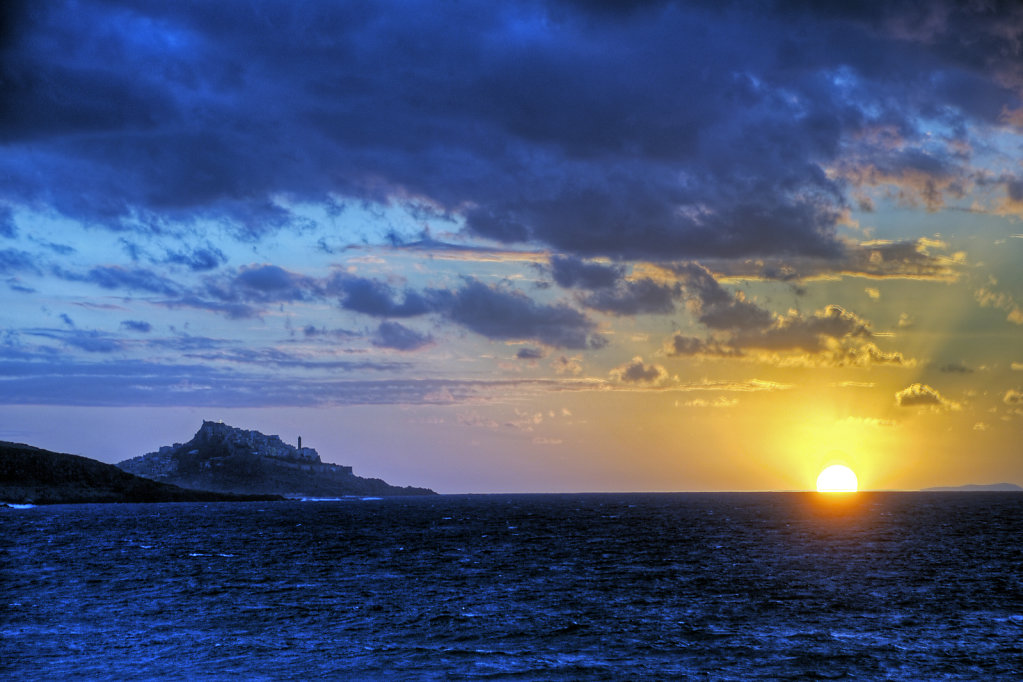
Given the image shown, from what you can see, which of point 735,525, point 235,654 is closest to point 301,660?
point 235,654

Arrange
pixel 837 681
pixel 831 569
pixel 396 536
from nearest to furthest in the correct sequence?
pixel 837 681 < pixel 831 569 < pixel 396 536

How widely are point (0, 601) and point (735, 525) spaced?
121m

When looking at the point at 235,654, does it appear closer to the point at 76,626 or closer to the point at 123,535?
the point at 76,626

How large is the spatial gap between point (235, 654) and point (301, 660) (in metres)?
4.43

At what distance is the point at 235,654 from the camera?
4784cm

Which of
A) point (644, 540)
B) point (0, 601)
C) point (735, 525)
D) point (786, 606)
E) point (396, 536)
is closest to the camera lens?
point (786, 606)

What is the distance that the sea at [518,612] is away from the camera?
44.7 metres

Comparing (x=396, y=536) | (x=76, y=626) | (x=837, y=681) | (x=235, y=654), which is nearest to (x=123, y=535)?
(x=396, y=536)

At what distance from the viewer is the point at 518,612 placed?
197 ft

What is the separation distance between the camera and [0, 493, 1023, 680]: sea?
44719 mm

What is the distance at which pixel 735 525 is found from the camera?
15875 centimetres

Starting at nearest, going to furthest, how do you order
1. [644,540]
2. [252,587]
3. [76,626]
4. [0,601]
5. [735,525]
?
1. [76,626]
2. [0,601]
3. [252,587]
4. [644,540]
5. [735,525]

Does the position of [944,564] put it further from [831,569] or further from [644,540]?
[644,540]

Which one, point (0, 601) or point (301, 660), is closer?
point (301, 660)
